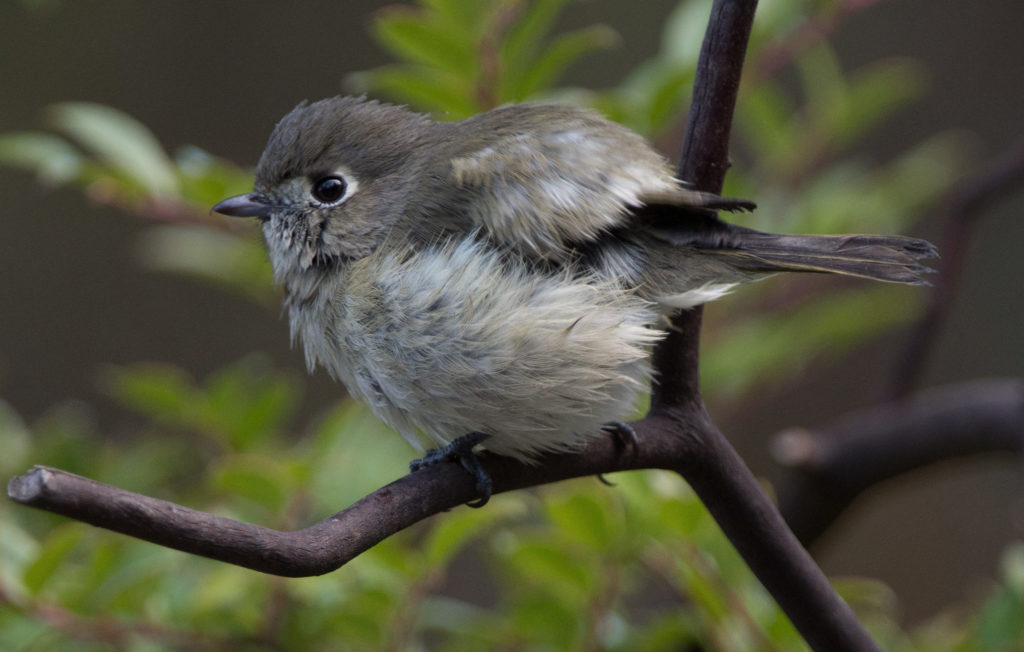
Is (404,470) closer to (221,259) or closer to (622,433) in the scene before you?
(622,433)

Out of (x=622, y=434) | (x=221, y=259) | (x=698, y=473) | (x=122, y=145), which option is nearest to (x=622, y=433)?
Result: (x=622, y=434)

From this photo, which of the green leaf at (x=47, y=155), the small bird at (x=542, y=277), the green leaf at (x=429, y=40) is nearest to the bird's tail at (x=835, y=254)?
the small bird at (x=542, y=277)

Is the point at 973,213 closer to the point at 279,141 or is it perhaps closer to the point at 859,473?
the point at 859,473

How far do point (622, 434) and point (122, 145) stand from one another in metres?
1.18

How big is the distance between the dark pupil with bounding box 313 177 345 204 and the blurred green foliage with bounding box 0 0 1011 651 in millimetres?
210

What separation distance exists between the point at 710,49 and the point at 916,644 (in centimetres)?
151

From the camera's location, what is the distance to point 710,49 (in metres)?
1.36

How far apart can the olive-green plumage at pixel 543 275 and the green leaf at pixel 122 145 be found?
61 cm

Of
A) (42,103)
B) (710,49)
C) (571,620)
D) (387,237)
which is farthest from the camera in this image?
(42,103)

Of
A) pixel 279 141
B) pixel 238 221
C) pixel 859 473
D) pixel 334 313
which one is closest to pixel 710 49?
pixel 334 313

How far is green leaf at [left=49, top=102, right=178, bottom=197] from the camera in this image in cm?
203

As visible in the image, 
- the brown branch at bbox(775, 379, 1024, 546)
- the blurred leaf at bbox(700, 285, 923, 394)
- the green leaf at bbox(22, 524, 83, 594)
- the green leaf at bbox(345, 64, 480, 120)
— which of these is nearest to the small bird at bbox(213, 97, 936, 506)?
the green leaf at bbox(345, 64, 480, 120)

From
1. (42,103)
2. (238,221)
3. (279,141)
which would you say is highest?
(42,103)

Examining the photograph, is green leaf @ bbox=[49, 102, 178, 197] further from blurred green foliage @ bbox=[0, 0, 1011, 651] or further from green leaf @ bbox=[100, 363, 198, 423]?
green leaf @ bbox=[100, 363, 198, 423]
